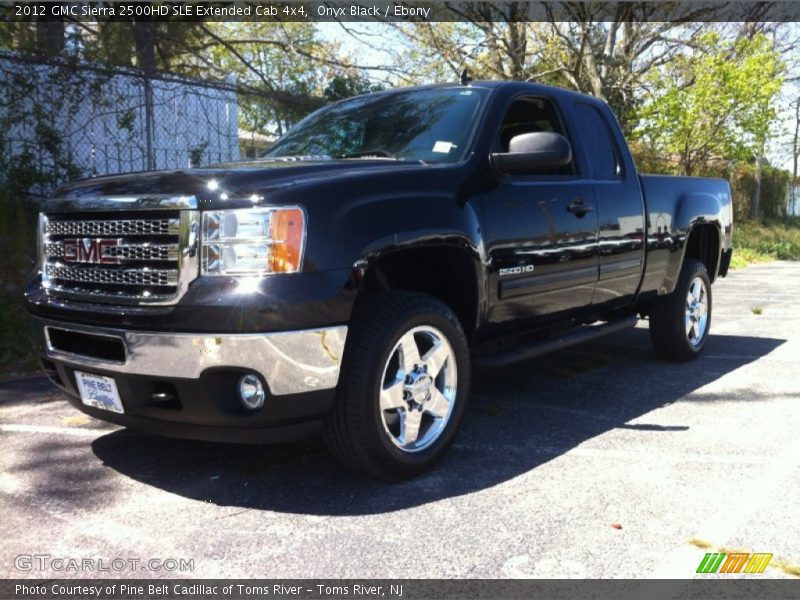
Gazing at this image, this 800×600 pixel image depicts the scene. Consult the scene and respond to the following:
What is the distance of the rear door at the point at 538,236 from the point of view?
→ 13.6 feet

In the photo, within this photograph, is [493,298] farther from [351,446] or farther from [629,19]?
[629,19]

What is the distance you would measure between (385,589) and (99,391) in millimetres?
1605

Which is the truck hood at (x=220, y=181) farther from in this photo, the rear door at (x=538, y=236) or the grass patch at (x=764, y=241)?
the grass patch at (x=764, y=241)

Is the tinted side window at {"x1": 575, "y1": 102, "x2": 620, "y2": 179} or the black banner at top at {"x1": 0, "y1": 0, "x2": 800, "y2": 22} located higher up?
the black banner at top at {"x1": 0, "y1": 0, "x2": 800, "y2": 22}

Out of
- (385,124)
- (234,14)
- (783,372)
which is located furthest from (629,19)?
(385,124)

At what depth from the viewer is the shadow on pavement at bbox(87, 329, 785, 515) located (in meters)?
3.48

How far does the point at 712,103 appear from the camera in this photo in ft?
61.3

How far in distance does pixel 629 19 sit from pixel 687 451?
17.7 m

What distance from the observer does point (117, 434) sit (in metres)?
4.35

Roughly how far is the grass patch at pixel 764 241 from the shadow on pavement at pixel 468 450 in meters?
13.3

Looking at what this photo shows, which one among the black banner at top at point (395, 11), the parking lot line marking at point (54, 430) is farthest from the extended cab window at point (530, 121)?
the black banner at top at point (395, 11)

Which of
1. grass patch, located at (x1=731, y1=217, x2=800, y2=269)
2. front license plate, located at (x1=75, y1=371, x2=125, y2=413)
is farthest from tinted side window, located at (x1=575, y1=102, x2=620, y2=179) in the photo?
grass patch, located at (x1=731, y1=217, x2=800, y2=269)

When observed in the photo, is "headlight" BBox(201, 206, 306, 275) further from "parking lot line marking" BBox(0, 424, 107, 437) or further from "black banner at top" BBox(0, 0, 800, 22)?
"black banner at top" BBox(0, 0, 800, 22)

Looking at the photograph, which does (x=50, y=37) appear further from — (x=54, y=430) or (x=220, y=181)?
(x=220, y=181)
